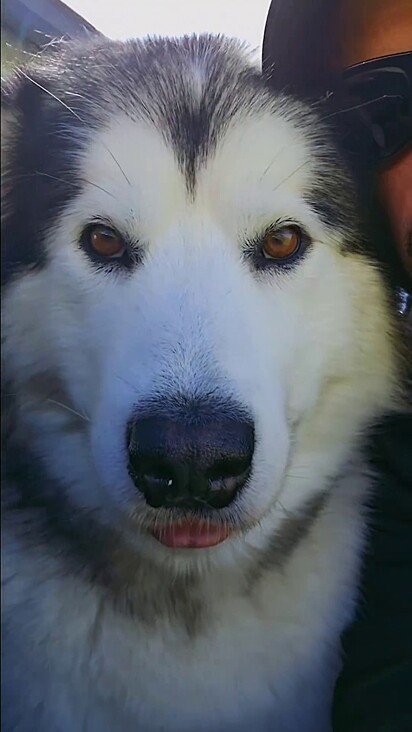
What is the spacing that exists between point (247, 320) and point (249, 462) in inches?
8.5

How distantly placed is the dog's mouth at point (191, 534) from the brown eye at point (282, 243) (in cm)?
44

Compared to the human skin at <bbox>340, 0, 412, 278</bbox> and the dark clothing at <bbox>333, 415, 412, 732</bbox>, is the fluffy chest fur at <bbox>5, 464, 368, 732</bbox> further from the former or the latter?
the human skin at <bbox>340, 0, 412, 278</bbox>

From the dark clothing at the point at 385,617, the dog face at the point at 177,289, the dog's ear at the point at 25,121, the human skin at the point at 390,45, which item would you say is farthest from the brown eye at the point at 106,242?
the dark clothing at the point at 385,617

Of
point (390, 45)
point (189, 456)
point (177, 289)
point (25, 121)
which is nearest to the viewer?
point (189, 456)

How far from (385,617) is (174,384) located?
1.99ft

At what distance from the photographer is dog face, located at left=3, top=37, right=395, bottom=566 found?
4.47 feet

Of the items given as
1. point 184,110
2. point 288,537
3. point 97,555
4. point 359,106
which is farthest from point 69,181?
point 288,537

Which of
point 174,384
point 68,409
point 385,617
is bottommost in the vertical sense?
point 385,617

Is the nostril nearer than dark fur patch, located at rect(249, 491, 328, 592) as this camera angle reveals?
Yes

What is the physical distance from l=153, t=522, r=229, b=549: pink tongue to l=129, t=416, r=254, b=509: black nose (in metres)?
0.10

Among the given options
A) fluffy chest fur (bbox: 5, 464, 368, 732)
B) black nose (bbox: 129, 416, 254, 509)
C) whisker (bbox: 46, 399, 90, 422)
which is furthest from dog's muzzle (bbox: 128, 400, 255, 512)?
fluffy chest fur (bbox: 5, 464, 368, 732)

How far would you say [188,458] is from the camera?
1.29 m

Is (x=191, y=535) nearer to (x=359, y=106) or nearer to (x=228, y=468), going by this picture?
(x=228, y=468)

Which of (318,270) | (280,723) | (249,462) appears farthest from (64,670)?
(318,270)
